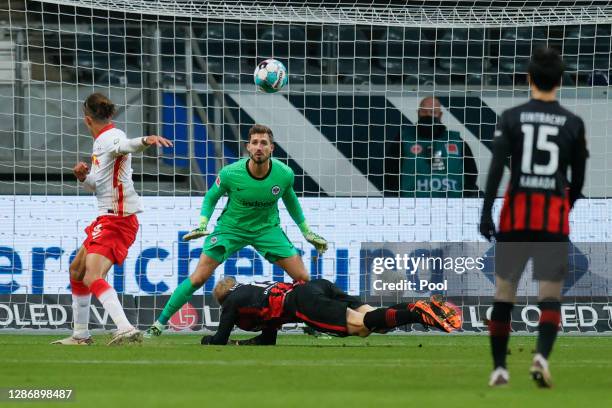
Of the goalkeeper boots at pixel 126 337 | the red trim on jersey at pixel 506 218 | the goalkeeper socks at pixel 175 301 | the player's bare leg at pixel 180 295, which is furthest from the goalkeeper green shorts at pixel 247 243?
the red trim on jersey at pixel 506 218

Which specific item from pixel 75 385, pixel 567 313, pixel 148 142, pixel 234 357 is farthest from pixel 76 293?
pixel 567 313

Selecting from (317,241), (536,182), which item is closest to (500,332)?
(536,182)

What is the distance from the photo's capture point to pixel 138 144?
33.7 feet

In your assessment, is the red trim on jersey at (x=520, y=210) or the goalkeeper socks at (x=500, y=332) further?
the red trim on jersey at (x=520, y=210)

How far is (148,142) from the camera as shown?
10047mm

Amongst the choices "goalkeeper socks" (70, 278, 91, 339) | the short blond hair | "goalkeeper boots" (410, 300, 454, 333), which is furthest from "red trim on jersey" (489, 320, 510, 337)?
"goalkeeper socks" (70, 278, 91, 339)

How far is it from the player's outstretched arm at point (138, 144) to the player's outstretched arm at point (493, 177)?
365cm

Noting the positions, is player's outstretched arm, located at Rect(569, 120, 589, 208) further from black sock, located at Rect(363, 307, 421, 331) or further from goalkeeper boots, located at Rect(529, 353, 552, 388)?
black sock, located at Rect(363, 307, 421, 331)

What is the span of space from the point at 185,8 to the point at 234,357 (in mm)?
7352

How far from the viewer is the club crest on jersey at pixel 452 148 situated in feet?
51.4

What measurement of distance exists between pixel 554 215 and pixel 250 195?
18.3 ft

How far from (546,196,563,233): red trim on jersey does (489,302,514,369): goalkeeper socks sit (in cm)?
46

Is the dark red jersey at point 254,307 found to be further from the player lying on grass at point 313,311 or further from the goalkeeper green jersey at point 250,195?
the goalkeeper green jersey at point 250,195

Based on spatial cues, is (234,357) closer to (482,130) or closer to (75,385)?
(75,385)
